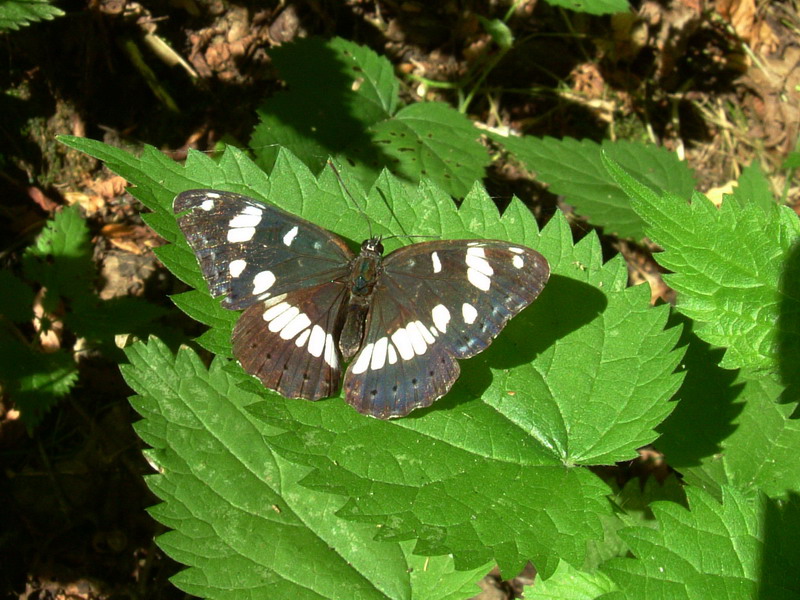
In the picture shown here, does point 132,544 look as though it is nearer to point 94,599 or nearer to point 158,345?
→ point 94,599

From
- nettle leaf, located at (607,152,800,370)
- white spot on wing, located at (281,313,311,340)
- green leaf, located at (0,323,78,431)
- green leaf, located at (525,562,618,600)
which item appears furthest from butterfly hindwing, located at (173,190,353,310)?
green leaf, located at (0,323,78,431)

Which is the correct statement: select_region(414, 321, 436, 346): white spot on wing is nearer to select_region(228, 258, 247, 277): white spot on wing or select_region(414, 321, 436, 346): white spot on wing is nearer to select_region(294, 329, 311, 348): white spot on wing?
select_region(294, 329, 311, 348): white spot on wing

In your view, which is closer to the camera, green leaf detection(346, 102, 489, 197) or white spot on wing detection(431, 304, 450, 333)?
white spot on wing detection(431, 304, 450, 333)

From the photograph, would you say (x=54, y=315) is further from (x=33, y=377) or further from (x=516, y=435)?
(x=516, y=435)

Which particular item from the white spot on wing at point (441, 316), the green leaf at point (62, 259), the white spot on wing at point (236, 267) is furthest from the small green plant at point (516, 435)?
the green leaf at point (62, 259)

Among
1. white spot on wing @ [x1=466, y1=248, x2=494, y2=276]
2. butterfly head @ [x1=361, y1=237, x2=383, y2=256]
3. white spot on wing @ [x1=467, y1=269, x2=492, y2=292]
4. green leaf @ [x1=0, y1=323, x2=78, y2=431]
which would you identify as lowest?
green leaf @ [x1=0, y1=323, x2=78, y2=431]

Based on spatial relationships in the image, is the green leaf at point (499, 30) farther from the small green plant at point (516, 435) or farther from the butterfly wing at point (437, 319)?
the butterfly wing at point (437, 319)
